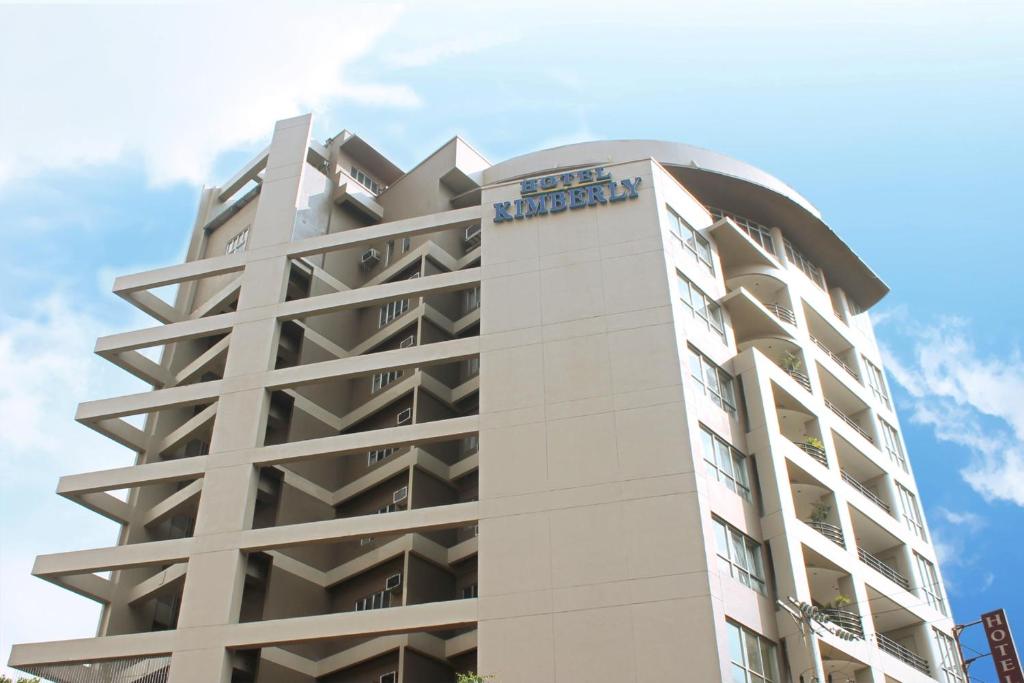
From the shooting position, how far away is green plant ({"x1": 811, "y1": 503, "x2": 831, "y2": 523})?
43.1m

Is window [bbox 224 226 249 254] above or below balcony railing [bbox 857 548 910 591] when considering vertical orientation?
above

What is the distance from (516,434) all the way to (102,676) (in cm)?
1809

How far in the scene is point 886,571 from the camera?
46562 millimetres

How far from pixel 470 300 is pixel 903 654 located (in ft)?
83.8

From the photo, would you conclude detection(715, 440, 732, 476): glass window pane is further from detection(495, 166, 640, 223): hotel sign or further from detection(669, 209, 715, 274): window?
detection(495, 166, 640, 223): hotel sign

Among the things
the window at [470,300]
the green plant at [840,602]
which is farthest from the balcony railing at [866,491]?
the window at [470,300]

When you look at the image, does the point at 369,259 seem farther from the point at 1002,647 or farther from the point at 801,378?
the point at 1002,647

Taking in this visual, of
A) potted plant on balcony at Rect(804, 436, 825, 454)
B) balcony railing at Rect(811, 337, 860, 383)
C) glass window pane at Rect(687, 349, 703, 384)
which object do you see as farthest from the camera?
balcony railing at Rect(811, 337, 860, 383)

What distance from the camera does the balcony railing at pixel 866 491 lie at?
1880 inches

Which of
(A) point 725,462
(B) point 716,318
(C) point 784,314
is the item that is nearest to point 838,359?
(C) point 784,314

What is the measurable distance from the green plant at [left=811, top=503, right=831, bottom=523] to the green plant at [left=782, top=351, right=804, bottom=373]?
691cm

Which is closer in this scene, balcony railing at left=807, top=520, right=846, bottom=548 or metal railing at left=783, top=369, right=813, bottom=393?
balcony railing at left=807, top=520, right=846, bottom=548

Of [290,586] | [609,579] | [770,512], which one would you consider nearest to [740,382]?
[770,512]

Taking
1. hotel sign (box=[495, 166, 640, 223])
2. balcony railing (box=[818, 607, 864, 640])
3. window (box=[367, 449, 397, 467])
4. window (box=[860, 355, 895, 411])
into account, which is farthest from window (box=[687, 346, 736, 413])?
window (box=[860, 355, 895, 411])
